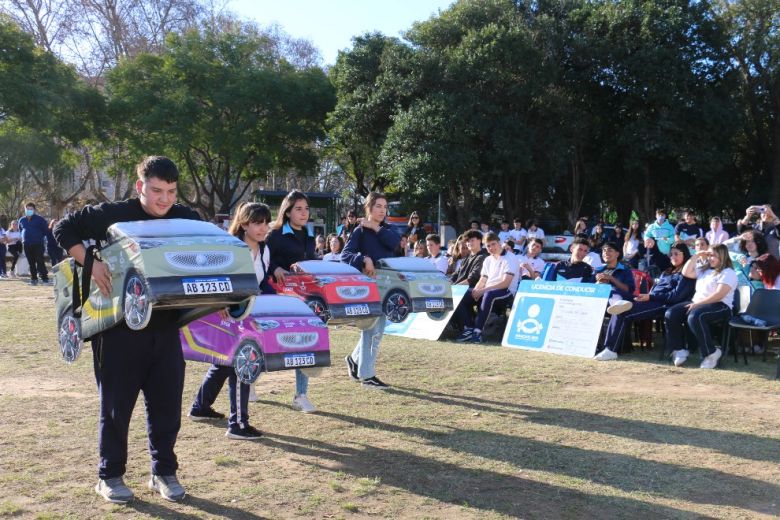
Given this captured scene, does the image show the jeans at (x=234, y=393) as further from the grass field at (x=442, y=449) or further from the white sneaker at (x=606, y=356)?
the white sneaker at (x=606, y=356)

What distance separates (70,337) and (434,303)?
3.46 metres

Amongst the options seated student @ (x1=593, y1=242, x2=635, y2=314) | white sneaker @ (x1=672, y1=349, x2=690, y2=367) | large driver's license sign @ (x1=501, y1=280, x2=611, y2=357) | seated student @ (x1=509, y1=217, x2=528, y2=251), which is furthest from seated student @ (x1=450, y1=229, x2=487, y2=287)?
seated student @ (x1=509, y1=217, x2=528, y2=251)

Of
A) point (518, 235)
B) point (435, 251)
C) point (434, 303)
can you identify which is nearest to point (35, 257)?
point (435, 251)

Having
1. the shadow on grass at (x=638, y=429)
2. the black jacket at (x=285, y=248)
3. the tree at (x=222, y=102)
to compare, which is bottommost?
the shadow on grass at (x=638, y=429)

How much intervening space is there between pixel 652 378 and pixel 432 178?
18.8 metres

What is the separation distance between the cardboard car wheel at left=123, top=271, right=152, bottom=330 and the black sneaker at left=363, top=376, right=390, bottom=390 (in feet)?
12.7

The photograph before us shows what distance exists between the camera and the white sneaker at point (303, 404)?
6.55m

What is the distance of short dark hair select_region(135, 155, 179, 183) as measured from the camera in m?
4.28

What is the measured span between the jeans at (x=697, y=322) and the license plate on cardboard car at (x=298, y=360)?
18.4ft

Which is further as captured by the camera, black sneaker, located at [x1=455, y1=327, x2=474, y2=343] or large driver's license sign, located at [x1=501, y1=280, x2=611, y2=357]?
black sneaker, located at [x1=455, y1=327, x2=474, y2=343]

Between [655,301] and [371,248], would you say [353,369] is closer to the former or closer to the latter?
[371,248]

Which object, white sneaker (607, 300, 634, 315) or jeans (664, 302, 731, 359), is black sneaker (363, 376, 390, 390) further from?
jeans (664, 302, 731, 359)

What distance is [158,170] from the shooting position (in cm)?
427

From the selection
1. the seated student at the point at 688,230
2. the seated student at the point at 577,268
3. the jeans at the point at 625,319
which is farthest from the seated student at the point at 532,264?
the seated student at the point at 688,230
